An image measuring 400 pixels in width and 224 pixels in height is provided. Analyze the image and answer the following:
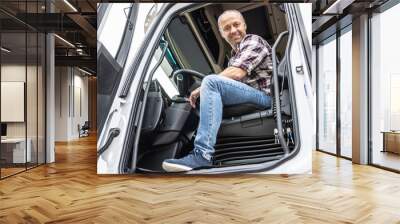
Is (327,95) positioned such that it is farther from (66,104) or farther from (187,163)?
(66,104)

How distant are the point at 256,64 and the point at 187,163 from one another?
1.89 metres

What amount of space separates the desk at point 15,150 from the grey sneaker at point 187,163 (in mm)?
2714

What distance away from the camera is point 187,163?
5.98 meters

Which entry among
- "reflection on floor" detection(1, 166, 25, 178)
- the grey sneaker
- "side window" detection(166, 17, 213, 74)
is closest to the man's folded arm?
"side window" detection(166, 17, 213, 74)

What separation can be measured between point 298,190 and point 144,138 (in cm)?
241

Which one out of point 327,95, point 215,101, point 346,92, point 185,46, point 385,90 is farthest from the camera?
point 327,95

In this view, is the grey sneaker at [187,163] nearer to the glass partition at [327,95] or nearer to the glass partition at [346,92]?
the glass partition at [346,92]

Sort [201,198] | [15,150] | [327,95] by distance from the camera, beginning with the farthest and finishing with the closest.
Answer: [327,95] → [15,150] → [201,198]

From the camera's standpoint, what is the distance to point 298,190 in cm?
507

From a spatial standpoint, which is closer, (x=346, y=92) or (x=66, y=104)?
(x=346, y=92)

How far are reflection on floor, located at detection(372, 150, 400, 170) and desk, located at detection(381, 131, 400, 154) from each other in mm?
90

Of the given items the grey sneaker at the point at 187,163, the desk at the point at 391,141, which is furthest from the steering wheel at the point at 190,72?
the desk at the point at 391,141

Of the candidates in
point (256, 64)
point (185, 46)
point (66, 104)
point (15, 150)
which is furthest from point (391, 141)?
point (66, 104)

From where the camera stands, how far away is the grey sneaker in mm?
5953
